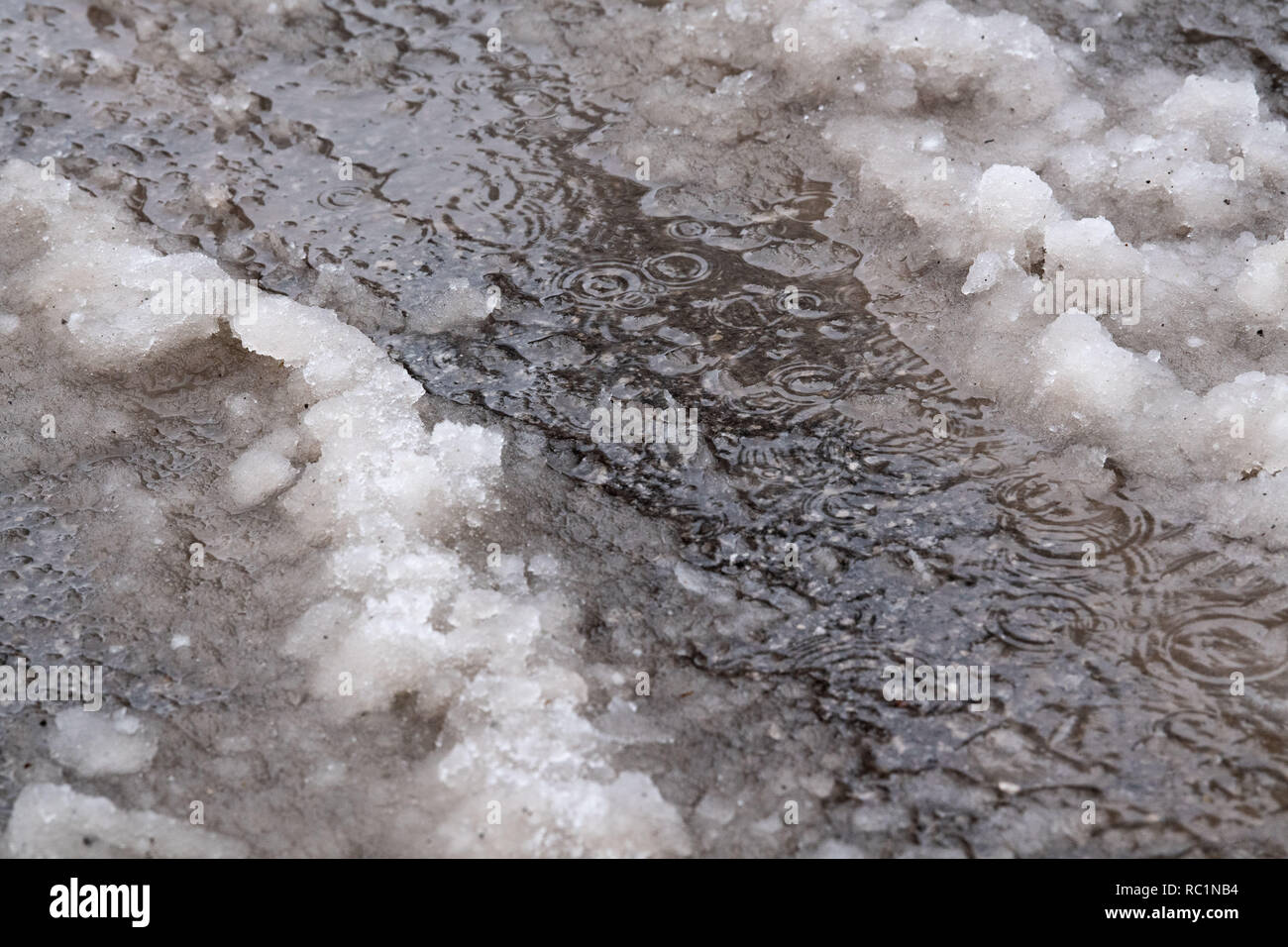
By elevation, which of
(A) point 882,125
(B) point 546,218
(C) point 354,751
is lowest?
(C) point 354,751

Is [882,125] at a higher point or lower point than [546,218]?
higher

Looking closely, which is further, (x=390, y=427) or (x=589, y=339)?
(x=589, y=339)

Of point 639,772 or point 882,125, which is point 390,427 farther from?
point 882,125

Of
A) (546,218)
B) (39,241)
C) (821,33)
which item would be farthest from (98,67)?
(821,33)

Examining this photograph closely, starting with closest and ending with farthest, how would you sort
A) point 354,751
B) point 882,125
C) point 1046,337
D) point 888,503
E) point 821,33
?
1. point 354,751
2. point 888,503
3. point 1046,337
4. point 882,125
5. point 821,33

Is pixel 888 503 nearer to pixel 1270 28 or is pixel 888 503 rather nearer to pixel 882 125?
pixel 882 125

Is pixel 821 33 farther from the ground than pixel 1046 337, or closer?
farther from the ground

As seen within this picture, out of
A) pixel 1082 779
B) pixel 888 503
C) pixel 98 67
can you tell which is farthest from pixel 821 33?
pixel 1082 779
